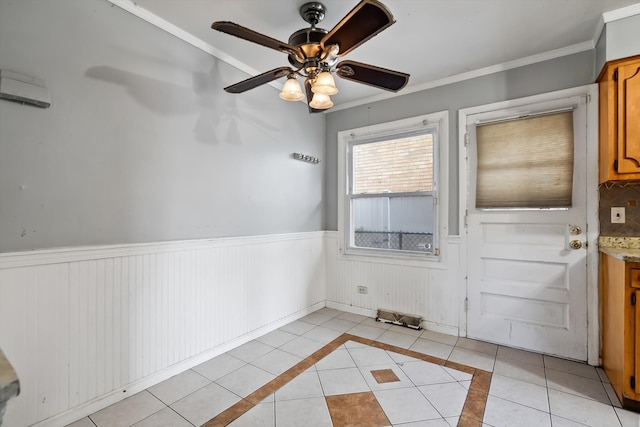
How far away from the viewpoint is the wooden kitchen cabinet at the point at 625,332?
179 cm

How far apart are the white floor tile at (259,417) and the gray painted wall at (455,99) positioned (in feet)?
7.61

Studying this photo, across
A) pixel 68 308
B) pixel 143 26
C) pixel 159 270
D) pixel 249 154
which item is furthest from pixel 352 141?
pixel 68 308

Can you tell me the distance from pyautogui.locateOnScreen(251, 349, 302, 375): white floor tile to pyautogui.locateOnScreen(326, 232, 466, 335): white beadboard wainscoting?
4.32 ft

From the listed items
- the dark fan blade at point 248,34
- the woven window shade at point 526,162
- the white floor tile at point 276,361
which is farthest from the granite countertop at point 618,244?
the dark fan blade at point 248,34

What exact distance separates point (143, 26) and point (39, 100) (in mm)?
908

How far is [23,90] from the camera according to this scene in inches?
59.9

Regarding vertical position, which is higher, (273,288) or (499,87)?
(499,87)

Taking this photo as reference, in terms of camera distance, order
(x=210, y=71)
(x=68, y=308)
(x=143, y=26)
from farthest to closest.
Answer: (x=210, y=71) → (x=143, y=26) → (x=68, y=308)

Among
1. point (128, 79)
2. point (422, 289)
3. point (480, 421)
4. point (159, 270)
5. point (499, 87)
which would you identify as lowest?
point (480, 421)

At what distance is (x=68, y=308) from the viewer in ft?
5.53

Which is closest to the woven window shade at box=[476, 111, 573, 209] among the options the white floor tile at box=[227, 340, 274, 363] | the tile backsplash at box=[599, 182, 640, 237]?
the tile backsplash at box=[599, 182, 640, 237]

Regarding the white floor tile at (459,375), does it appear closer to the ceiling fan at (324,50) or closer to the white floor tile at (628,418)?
the white floor tile at (628,418)

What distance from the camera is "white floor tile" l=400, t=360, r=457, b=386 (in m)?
2.13

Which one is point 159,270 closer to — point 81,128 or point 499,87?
point 81,128
